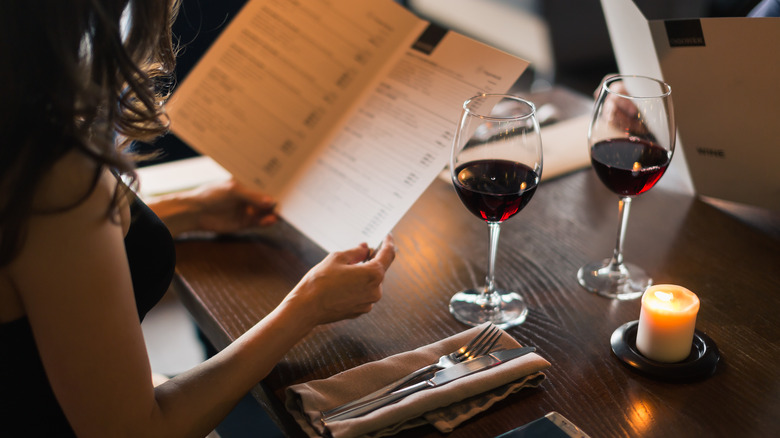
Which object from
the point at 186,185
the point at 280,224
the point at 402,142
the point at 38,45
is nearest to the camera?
the point at 38,45

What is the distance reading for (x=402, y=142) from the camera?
3.57 ft

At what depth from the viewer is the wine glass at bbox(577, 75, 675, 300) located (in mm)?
911

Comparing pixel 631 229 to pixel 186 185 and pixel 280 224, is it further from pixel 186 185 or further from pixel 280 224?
pixel 186 185

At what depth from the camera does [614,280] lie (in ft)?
3.26

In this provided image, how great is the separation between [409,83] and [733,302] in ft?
1.84

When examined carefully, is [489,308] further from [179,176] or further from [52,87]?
[179,176]

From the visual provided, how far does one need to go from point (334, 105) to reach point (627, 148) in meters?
0.50

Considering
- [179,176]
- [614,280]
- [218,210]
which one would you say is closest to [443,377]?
[614,280]

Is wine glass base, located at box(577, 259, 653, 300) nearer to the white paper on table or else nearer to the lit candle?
the lit candle

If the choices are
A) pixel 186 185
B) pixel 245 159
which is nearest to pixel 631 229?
pixel 245 159

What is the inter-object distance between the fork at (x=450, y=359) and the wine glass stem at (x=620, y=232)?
252 millimetres

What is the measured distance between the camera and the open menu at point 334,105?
106 centimetres

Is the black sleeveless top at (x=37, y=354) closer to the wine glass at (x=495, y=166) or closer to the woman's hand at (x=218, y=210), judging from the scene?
the woman's hand at (x=218, y=210)

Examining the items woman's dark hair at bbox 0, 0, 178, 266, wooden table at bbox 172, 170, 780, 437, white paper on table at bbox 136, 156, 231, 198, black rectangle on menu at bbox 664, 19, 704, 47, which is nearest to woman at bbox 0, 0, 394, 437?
woman's dark hair at bbox 0, 0, 178, 266
